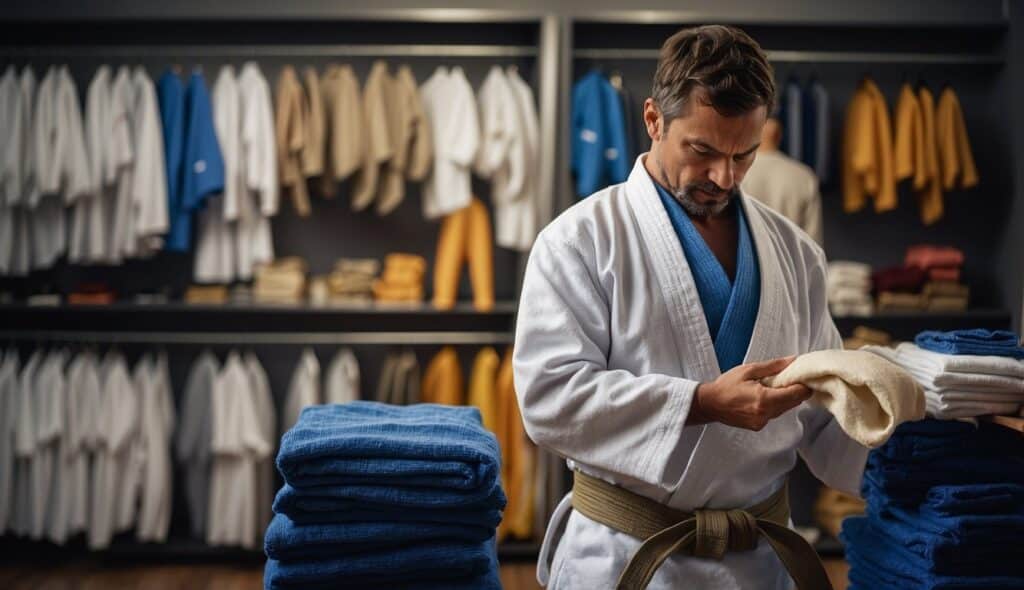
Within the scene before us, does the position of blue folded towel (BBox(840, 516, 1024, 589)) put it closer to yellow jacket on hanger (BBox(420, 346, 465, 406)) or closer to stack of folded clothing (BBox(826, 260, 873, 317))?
yellow jacket on hanger (BBox(420, 346, 465, 406))

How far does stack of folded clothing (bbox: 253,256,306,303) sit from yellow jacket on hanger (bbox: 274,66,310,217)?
0.28 m

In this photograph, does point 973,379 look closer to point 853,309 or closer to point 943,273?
point 853,309

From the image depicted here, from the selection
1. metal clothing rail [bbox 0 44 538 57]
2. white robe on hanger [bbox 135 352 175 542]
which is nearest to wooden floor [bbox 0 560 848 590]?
white robe on hanger [bbox 135 352 175 542]

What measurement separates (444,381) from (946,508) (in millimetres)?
2953

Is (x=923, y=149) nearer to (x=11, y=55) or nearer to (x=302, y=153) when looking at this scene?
(x=302, y=153)

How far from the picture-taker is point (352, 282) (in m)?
4.67

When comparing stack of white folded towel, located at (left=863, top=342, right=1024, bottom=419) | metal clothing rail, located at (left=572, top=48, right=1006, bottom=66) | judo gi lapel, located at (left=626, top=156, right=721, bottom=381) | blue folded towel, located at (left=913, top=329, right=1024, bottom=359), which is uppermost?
metal clothing rail, located at (left=572, top=48, right=1006, bottom=66)

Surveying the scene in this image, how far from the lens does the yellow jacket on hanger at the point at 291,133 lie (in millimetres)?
4586

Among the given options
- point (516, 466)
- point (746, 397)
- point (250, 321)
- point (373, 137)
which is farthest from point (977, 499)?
point (250, 321)

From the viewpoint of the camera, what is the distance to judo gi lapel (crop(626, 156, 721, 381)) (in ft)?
5.83

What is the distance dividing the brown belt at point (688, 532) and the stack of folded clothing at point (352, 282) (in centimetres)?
295

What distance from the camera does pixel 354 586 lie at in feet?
5.10

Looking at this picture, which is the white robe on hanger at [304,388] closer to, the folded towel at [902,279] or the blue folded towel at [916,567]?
the folded towel at [902,279]

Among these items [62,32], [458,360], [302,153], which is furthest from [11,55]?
[458,360]
